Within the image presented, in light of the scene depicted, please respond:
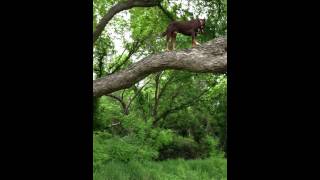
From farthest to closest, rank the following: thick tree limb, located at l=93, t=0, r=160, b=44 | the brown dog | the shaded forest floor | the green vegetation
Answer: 1. the green vegetation
2. the shaded forest floor
3. thick tree limb, located at l=93, t=0, r=160, b=44
4. the brown dog

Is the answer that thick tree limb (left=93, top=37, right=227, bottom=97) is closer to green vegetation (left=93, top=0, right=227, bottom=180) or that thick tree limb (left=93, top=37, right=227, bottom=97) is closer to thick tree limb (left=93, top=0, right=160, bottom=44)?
thick tree limb (left=93, top=0, right=160, bottom=44)

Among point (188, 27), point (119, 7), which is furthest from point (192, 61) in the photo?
point (119, 7)

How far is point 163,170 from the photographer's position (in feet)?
31.6

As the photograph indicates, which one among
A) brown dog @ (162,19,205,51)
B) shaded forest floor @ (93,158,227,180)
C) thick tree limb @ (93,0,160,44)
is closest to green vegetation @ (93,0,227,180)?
shaded forest floor @ (93,158,227,180)

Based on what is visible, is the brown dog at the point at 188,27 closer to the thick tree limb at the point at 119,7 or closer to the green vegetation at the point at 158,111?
the thick tree limb at the point at 119,7

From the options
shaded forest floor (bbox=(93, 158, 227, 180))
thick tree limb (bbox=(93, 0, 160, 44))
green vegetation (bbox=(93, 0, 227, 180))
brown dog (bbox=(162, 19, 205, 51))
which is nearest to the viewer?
brown dog (bbox=(162, 19, 205, 51))

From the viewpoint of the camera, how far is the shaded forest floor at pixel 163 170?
26.4 feet

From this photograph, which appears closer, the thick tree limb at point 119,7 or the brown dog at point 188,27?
the brown dog at point 188,27

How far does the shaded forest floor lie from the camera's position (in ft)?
26.4

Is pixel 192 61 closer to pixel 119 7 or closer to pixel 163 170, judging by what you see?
pixel 119 7

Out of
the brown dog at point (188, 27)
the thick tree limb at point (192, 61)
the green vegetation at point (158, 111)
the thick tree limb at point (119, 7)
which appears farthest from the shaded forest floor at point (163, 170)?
the brown dog at point (188, 27)

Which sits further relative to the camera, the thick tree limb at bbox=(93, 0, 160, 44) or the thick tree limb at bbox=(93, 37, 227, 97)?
the thick tree limb at bbox=(93, 0, 160, 44)
